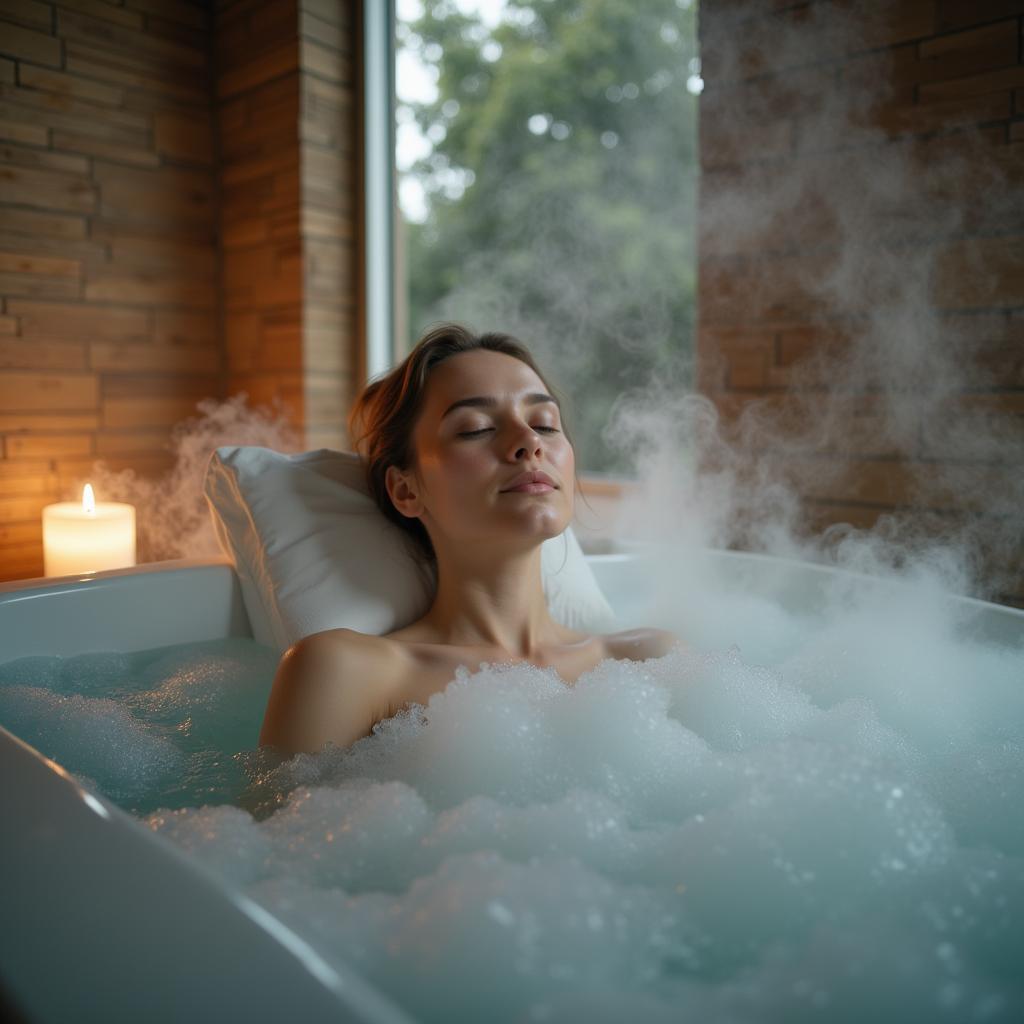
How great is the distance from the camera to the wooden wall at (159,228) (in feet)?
8.70

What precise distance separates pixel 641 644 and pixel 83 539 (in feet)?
4.47

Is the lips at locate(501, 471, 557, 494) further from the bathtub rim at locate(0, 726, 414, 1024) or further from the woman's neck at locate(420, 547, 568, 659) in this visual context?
the bathtub rim at locate(0, 726, 414, 1024)

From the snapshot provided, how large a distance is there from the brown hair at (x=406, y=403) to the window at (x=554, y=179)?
4.67ft

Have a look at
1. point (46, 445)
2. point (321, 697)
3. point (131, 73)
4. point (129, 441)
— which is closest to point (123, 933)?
point (321, 697)

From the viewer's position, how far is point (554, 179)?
431 cm

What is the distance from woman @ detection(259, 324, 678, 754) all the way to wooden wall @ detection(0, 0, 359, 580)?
1.61 metres

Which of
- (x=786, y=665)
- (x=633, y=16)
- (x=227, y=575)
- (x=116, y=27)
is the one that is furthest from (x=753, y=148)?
(x=633, y=16)

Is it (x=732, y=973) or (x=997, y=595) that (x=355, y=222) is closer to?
(x=997, y=595)

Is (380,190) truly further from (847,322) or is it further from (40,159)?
(847,322)

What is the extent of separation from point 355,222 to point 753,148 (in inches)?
55.8

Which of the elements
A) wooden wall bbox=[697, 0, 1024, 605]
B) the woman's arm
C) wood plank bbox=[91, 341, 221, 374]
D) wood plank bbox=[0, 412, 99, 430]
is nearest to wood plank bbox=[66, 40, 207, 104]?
wood plank bbox=[91, 341, 221, 374]

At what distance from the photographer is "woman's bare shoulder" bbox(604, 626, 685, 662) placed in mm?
1416

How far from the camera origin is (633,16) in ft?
13.6

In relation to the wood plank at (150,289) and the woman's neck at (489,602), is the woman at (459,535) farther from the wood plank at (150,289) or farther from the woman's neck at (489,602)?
the wood plank at (150,289)
